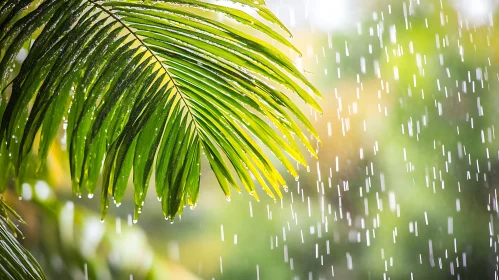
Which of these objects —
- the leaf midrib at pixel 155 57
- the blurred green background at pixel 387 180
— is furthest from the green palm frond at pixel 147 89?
the blurred green background at pixel 387 180

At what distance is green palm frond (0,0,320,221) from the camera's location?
542 millimetres

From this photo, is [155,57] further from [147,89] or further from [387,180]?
[387,180]

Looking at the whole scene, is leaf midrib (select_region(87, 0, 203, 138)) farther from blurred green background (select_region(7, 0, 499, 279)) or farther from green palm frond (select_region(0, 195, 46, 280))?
blurred green background (select_region(7, 0, 499, 279))

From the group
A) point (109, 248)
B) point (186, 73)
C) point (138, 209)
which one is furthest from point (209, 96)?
point (109, 248)

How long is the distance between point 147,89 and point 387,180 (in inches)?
210

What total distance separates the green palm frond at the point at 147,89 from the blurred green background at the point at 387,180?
4529 mm

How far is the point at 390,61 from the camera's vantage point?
5871 millimetres

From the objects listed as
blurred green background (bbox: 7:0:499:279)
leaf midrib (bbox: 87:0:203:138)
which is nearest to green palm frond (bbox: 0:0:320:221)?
leaf midrib (bbox: 87:0:203:138)

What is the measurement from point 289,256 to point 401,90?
206 cm

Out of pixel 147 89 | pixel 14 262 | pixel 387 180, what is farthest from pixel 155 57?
pixel 387 180

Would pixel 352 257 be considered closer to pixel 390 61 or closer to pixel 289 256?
pixel 289 256

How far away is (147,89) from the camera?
0.61 meters

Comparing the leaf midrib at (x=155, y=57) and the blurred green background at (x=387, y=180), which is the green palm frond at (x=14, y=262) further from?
the blurred green background at (x=387, y=180)

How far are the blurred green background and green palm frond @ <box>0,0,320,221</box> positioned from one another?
453cm
